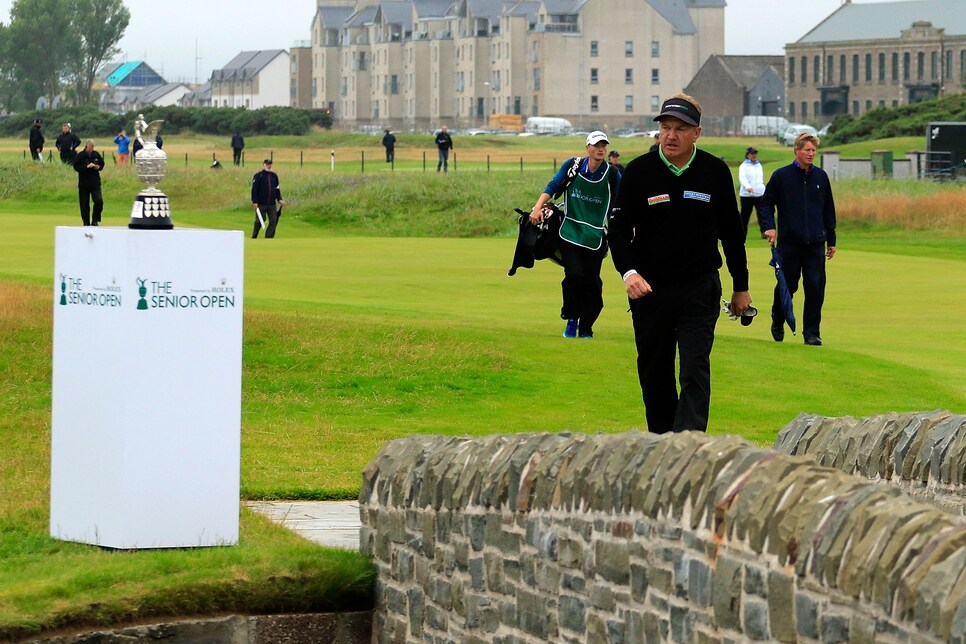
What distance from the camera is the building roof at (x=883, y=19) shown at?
149750mm

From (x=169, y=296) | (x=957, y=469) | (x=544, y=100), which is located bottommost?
(x=957, y=469)

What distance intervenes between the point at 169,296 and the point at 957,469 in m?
3.72

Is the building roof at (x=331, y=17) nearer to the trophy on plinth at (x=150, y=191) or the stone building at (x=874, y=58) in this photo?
the stone building at (x=874, y=58)

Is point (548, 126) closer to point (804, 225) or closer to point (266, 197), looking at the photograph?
point (266, 197)

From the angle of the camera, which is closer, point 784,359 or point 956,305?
point 784,359

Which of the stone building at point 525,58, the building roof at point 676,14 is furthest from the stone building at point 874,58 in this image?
the stone building at point 525,58

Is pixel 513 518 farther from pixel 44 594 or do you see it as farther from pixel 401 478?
pixel 44 594

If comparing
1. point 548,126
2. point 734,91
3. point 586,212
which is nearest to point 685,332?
point 586,212

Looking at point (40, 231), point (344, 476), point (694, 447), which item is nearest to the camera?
point (694, 447)

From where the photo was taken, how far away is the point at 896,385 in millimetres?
14844

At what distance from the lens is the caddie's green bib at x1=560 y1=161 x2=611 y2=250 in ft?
53.1

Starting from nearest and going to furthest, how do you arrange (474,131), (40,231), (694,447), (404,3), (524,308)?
(694,447) < (524,308) < (40,231) < (474,131) < (404,3)

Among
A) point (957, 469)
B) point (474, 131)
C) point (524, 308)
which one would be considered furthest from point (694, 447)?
point (474, 131)

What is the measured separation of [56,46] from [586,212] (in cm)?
16782
